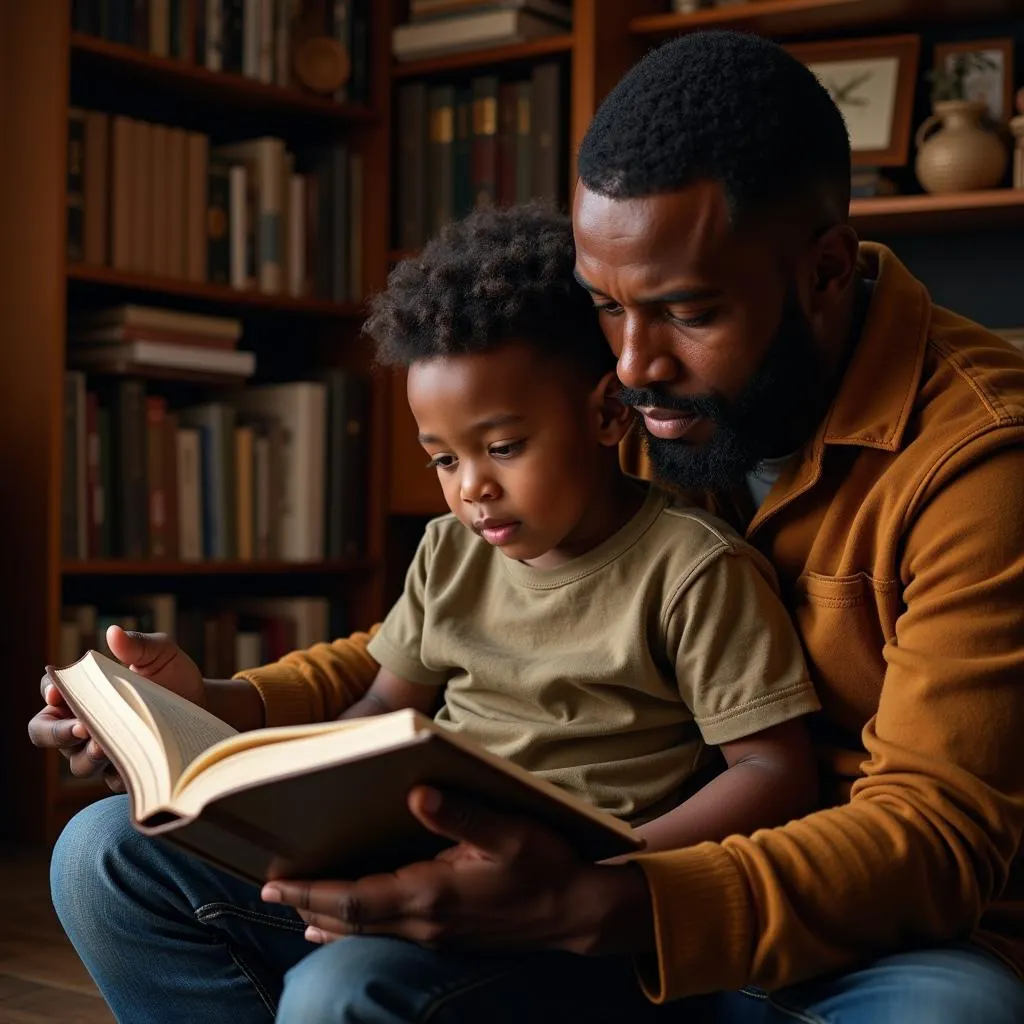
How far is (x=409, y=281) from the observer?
139 cm

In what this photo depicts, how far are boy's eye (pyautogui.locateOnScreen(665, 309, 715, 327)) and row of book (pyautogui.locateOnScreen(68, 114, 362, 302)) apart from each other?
188 cm

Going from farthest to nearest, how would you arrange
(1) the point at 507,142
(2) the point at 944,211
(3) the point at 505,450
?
(1) the point at 507,142, (2) the point at 944,211, (3) the point at 505,450

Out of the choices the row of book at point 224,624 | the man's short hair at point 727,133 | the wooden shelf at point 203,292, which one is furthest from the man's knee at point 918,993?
the row of book at point 224,624

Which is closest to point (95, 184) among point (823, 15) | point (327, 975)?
point (823, 15)

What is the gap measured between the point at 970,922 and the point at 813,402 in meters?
0.45

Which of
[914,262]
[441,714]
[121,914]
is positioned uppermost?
[914,262]

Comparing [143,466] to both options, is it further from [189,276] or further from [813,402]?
[813,402]

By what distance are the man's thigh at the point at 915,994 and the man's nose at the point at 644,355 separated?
481mm

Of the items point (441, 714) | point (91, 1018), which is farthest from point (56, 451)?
point (441, 714)

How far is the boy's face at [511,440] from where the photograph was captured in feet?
4.27

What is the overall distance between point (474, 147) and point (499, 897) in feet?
8.02

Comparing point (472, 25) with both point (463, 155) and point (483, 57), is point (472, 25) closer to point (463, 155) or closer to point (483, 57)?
point (483, 57)

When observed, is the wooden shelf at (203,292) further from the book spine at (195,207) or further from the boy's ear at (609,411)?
the boy's ear at (609,411)

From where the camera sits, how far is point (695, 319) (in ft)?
3.93
